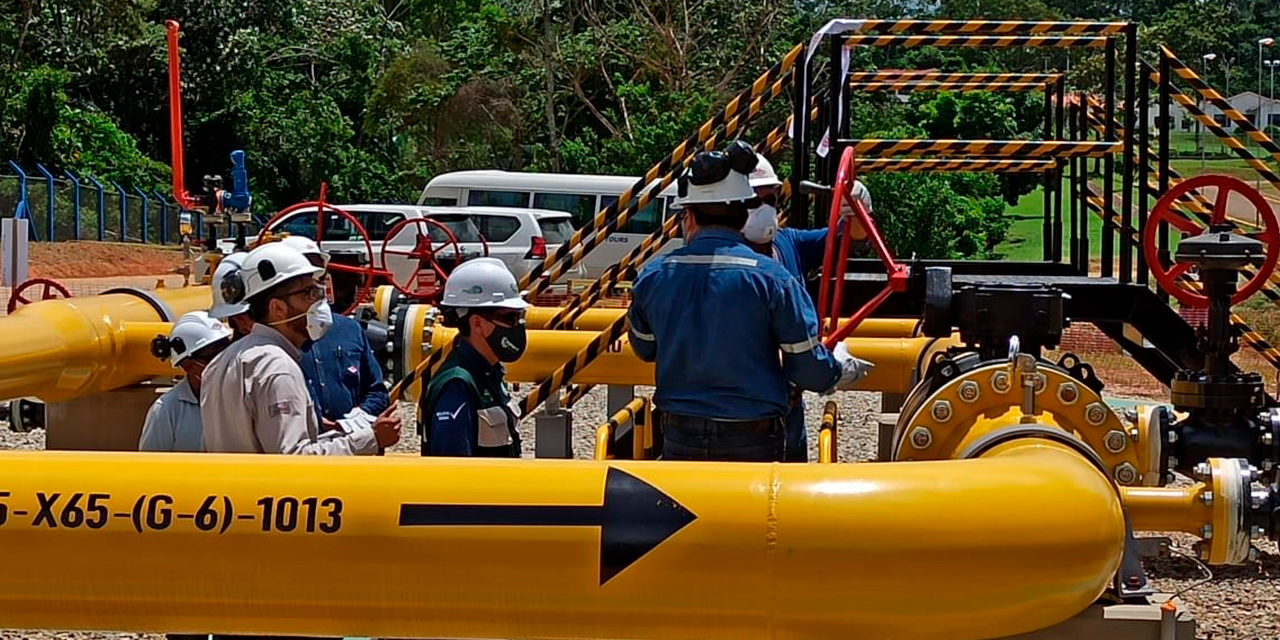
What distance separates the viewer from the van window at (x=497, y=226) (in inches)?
885

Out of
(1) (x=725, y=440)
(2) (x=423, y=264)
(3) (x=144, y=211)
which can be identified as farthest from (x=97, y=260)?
(1) (x=725, y=440)

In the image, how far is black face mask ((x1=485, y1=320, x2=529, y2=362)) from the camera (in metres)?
4.36

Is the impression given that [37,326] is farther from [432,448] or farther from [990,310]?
[990,310]

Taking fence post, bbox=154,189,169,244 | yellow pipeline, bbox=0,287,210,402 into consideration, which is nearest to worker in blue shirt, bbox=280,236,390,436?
yellow pipeline, bbox=0,287,210,402

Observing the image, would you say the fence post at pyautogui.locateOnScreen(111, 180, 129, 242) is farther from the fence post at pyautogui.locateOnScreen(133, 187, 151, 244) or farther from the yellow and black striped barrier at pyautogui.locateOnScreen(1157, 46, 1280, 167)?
the yellow and black striped barrier at pyautogui.locateOnScreen(1157, 46, 1280, 167)

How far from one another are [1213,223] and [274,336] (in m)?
3.02

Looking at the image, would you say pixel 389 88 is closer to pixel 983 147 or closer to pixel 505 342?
pixel 983 147

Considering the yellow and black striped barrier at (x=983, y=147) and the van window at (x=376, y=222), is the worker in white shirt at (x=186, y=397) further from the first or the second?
the van window at (x=376, y=222)

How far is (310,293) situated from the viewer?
402 centimetres

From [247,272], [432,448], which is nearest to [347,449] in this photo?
[432,448]

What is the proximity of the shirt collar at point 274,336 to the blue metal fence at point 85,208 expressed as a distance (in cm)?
2546

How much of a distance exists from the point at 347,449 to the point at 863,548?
5.42 feet

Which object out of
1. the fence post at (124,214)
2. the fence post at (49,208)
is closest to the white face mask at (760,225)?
the fence post at (49,208)

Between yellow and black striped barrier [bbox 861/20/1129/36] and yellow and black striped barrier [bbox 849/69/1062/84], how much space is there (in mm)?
948
